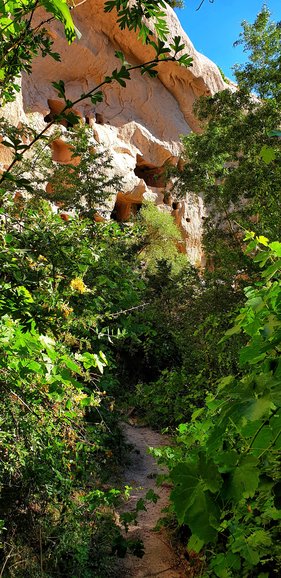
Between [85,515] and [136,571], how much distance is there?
0.82 m

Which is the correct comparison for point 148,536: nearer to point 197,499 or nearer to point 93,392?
point 93,392

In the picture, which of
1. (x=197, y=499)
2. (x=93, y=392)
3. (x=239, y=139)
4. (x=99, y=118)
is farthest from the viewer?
(x=99, y=118)

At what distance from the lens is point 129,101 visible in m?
24.3

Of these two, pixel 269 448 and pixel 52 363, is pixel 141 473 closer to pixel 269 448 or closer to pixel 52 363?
pixel 52 363

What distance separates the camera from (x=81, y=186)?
51.1 feet

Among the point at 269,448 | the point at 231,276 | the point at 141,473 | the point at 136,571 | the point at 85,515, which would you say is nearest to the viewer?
the point at 269,448

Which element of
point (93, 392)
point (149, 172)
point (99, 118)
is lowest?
point (93, 392)

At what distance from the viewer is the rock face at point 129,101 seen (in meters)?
20.6

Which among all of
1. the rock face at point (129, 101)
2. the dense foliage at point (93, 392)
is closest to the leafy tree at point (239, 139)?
the dense foliage at point (93, 392)

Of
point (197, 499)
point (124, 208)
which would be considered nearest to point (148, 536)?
point (197, 499)

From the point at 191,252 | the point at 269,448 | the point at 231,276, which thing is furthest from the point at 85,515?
the point at 191,252

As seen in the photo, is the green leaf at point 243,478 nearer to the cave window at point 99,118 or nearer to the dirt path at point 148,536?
the dirt path at point 148,536

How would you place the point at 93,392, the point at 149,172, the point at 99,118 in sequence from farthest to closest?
the point at 149,172 → the point at 99,118 → the point at 93,392

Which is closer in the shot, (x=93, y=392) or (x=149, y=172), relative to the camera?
(x=93, y=392)
